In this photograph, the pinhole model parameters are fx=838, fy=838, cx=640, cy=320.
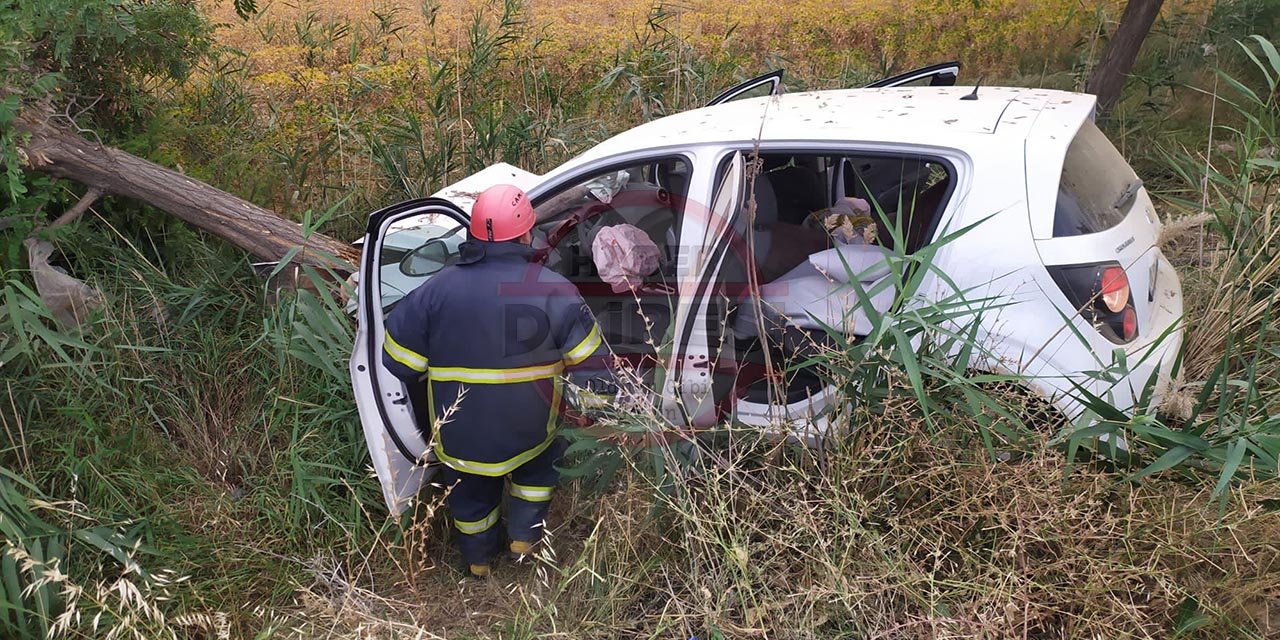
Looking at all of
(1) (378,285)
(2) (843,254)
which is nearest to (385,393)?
(1) (378,285)

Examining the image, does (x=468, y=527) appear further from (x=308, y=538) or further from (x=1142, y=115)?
(x=1142, y=115)

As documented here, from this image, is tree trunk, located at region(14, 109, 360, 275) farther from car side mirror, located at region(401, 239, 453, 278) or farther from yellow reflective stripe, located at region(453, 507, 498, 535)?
yellow reflective stripe, located at region(453, 507, 498, 535)

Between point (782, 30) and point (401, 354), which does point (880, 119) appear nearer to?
point (401, 354)

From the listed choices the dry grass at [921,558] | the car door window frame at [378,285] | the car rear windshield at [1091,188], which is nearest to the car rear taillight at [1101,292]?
the car rear windshield at [1091,188]

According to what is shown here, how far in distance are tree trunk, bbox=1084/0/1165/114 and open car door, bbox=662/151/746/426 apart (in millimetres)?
4427

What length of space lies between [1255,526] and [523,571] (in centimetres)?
235

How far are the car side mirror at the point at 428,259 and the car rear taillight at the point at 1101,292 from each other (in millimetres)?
2295

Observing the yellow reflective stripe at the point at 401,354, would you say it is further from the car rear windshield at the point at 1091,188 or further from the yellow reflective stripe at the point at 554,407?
the car rear windshield at the point at 1091,188

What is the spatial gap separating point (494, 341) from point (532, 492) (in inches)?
25.0

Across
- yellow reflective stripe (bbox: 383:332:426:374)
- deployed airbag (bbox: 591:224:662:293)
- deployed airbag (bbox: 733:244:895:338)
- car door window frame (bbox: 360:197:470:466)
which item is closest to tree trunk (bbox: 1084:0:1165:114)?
deployed airbag (bbox: 733:244:895:338)

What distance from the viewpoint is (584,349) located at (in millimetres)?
2805

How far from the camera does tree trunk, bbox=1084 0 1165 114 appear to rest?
577 cm

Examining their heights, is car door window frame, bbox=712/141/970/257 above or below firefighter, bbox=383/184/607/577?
above

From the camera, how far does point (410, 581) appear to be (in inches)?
121
